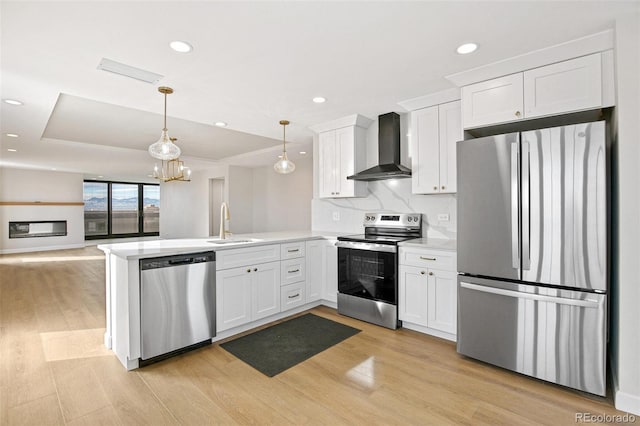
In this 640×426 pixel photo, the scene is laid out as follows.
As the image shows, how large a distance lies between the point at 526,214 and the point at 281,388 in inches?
83.0

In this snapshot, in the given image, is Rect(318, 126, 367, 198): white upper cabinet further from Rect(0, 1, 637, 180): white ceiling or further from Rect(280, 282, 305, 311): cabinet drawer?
Rect(280, 282, 305, 311): cabinet drawer

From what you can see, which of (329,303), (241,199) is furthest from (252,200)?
(329,303)

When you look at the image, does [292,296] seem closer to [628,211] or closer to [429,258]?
[429,258]

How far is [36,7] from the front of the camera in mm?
1723

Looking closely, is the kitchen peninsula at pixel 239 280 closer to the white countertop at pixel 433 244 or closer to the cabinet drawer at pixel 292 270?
the cabinet drawer at pixel 292 270

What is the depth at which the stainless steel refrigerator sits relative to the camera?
2.00m

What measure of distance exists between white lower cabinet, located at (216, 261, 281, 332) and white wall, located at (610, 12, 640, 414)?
2.74 meters

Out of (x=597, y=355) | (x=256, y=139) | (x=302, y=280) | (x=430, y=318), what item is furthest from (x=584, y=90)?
(x=256, y=139)

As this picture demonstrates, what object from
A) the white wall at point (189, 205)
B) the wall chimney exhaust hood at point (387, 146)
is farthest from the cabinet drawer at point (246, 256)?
the white wall at point (189, 205)

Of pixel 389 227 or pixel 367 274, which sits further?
pixel 389 227

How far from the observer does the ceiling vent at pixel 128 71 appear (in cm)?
240

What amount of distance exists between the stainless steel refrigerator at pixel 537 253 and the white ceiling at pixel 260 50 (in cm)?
73

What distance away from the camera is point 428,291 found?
2.98 meters

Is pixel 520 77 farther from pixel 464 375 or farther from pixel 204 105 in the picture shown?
pixel 204 105
